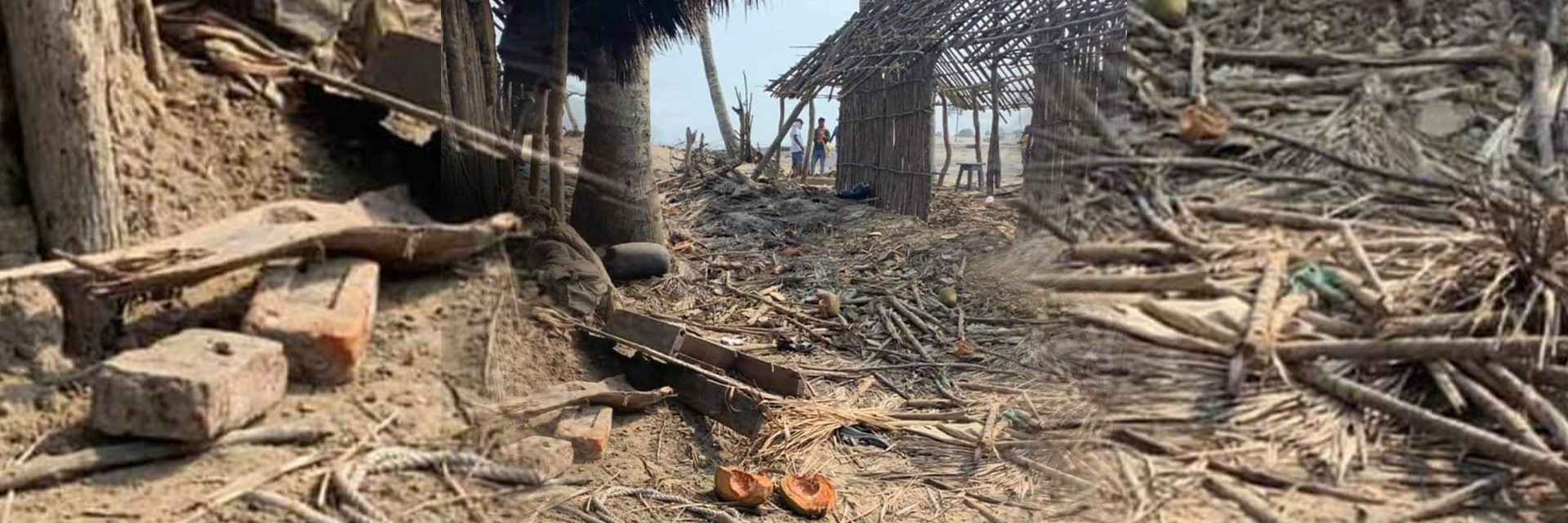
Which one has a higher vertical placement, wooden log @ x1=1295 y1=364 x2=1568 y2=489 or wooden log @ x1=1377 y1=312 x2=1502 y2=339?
wooden log @ x1=1377 y1=312 x2=1502 y2=339

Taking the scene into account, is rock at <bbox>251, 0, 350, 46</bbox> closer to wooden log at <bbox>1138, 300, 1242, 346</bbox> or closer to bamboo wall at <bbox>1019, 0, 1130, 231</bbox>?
wooden log at <bbox>1138, 300, 1242, 346</bbox>

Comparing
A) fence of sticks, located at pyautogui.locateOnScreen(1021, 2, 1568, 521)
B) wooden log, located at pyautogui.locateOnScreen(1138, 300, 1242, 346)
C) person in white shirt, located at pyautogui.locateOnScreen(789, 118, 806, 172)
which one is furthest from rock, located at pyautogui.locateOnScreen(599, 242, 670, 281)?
person in white shirt, located at pyautogui.locateOnScreen(789, 118, 806, 172)

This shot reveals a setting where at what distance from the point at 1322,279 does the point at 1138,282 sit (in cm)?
42

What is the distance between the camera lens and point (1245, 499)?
150cm

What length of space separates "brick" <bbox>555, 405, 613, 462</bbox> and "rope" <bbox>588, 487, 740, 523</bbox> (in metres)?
0.04

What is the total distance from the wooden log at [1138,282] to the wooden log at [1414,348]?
9.1 inches

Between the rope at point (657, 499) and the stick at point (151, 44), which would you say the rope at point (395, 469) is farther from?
the stick at point (151, 44)

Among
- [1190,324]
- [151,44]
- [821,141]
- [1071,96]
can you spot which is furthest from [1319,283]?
A: [821,141]

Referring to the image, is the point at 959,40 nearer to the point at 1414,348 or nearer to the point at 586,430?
the point at 1414,348

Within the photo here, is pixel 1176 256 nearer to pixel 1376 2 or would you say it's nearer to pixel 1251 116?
pixel 1251 116

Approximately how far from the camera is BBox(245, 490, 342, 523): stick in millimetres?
724

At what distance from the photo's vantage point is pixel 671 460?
1.23 meters

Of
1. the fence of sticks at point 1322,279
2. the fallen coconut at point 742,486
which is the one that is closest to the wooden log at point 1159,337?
the fence of sticks at point 1322,279

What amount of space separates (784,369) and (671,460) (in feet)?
4.11
